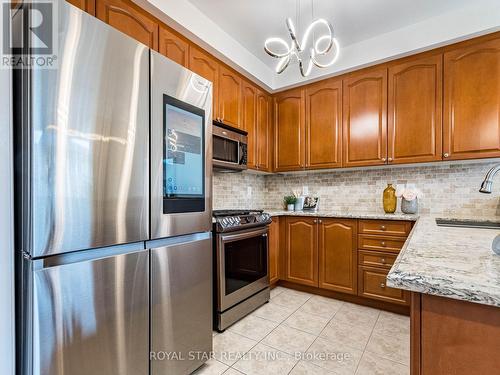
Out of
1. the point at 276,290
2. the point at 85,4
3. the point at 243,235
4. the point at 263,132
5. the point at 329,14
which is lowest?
the point at 276,290

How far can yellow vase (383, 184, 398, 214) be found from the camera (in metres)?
2.71

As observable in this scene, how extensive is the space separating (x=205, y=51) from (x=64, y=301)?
2183 mm

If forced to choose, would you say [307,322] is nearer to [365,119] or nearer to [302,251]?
[302,251]

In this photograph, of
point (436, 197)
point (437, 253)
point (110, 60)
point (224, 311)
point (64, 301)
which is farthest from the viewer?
point (436, 197)

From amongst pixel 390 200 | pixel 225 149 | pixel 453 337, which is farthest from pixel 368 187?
pixel 453 337

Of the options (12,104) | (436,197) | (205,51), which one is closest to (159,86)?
(12,104)

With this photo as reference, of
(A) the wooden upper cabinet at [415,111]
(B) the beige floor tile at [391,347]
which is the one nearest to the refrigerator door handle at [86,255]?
(B) the beige floor tile at [391,347]

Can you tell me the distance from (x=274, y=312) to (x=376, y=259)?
3.53ft

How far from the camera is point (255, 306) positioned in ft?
7.76

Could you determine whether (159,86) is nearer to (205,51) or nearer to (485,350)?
(205,51)

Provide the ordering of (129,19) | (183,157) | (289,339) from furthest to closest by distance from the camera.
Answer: (289,339)
(129,19)
(183,157)

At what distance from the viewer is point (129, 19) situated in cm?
168

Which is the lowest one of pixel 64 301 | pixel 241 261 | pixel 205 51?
pixel 241 261

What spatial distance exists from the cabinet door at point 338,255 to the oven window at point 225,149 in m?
1.14
